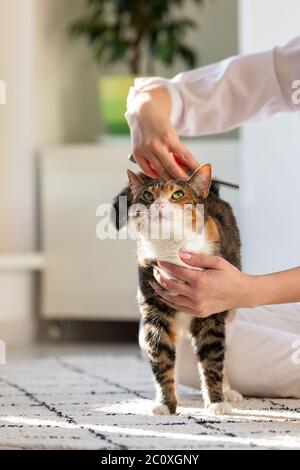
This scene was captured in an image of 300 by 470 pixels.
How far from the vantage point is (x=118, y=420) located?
5.16 ft

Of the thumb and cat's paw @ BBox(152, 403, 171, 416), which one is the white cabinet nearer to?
cat's paw @ BBox(152, 403, 171, 416)

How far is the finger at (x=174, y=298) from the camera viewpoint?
1482 millimetres

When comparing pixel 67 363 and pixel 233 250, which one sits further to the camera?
pixel 67 363

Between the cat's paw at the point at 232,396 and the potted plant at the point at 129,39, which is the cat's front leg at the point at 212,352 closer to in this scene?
the cat's paw at the point at 232,396

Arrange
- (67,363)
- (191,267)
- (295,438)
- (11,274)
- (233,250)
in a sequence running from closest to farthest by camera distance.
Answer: (295,438), (191,267), (233,250), (67,363), (11,274)

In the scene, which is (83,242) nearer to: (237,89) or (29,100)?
(29,100)

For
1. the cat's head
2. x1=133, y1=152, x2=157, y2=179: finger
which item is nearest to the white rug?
the cat's head

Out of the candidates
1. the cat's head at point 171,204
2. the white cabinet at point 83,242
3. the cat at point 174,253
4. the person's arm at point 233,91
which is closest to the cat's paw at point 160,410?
the cat at point 174,253

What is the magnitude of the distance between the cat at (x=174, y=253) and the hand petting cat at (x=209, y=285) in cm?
6

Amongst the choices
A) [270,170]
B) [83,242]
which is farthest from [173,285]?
[83,242]

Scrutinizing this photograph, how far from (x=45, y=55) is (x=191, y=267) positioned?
7.54 feet

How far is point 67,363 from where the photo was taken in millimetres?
2713
